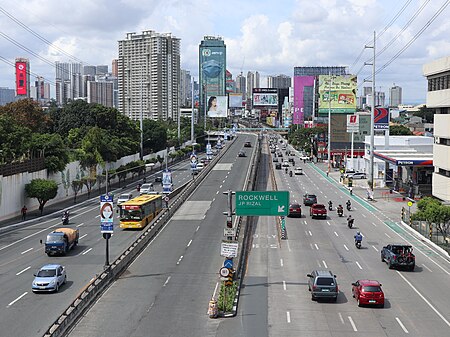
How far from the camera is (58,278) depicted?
1302 inches

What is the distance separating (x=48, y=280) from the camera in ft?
106

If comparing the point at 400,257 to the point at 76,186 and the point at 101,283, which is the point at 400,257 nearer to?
the point at 101,283

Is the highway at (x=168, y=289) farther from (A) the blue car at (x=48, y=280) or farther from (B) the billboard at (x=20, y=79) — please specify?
(B) the billboard at (x=20, y=79)

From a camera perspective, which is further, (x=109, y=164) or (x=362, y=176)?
(x=362, y=176)

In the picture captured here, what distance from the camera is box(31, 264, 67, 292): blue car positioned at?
32.3 metres

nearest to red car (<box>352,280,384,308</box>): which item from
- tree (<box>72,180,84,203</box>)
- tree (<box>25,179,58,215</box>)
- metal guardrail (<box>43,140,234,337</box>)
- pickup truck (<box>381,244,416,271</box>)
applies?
pickup truck (<box>381,244,416,271</box>)

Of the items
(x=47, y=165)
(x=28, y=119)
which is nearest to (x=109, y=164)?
(x=28, y=119)

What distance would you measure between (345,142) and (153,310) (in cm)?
12490

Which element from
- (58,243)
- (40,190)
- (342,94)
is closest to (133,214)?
(58,243)

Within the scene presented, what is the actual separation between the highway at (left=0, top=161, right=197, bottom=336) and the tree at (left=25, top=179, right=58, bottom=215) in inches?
99.0

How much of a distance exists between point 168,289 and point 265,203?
10.6 m

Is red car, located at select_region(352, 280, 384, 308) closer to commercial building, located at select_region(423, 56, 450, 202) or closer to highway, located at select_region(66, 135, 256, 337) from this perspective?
highway, located at select_region(66, 135, 256, 337)

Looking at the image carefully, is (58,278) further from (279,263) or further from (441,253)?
(441,253)

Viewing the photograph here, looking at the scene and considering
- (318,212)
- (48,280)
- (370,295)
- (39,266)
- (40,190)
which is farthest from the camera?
(40,190)
